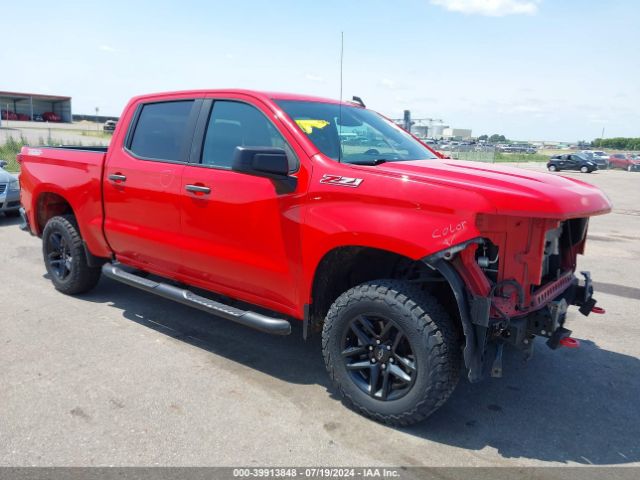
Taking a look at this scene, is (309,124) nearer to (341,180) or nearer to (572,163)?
(341,180)

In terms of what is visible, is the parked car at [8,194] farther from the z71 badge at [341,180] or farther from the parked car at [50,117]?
the parked car at [50,117]

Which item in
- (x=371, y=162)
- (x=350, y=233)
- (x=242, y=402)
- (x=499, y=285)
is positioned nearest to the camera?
(x=499, y=285)

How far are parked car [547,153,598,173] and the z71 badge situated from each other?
129 ft

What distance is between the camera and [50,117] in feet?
253

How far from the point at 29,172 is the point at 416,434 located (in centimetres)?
474

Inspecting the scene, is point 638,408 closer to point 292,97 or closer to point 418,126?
point 292,97

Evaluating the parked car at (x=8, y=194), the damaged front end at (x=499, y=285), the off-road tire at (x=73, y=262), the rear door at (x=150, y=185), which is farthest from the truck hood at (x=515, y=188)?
the parked car at (x=8, y=194)

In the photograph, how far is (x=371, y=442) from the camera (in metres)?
3.18

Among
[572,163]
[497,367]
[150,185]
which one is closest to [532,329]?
[497,367]

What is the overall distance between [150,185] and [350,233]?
6.50 feet

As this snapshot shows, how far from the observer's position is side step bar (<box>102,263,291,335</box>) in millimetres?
3703

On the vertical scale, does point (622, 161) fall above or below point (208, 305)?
below

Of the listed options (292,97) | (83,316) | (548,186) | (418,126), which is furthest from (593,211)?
(418,126)

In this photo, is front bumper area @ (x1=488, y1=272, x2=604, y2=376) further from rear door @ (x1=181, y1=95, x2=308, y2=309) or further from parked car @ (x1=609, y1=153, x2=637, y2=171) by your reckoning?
parked car @ (x1=609, y1=153, x2=637, y2=171)
